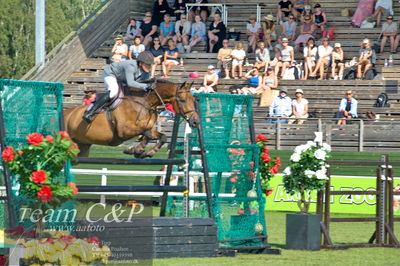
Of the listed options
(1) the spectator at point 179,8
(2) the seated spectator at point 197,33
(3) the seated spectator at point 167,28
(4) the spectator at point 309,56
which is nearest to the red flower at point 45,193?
(4) the spectator at point 309,56

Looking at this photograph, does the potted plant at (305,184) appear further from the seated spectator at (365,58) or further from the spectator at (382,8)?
the spectator at (382,8)

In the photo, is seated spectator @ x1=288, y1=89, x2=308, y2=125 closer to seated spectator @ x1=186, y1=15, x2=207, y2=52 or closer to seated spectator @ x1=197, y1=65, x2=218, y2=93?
seated spectator @ x1=197, y1=65, x2=218, y2=93

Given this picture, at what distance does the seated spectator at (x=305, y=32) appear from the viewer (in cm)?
2484

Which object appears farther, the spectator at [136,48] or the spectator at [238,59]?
the spectator at [136,48]

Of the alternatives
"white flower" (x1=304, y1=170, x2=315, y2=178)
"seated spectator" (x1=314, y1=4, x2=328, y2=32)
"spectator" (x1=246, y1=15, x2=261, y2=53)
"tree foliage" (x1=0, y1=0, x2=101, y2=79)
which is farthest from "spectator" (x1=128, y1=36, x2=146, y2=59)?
"tree foliage" (x1=0, y1=0, x2=101, y2=79)

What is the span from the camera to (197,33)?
87.8 feet

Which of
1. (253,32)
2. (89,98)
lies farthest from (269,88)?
(89,98)

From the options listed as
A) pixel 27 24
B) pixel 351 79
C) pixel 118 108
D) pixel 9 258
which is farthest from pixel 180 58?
pixel 27 24

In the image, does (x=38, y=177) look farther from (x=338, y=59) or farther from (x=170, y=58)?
(x=170, y=58)

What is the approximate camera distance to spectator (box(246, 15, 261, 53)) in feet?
84.5

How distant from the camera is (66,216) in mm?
10055

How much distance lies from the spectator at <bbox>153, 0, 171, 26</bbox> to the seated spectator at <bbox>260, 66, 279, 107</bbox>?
5.07 metres

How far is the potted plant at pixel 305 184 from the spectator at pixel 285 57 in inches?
451

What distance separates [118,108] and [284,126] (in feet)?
24.4
